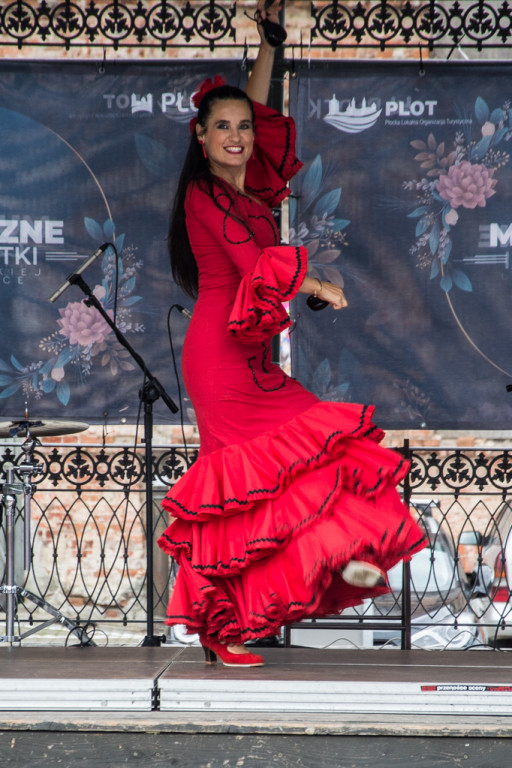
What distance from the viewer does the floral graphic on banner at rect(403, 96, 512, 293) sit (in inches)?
179

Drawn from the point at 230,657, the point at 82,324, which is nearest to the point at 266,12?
the point at 82,324

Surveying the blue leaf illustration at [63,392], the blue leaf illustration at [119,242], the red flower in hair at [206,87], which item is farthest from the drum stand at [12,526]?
the red flower in hair at [206,87]

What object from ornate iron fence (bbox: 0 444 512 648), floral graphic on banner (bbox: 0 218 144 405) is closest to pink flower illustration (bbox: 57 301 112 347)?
floral graphic on banner (bbox: 0 218 144 405)

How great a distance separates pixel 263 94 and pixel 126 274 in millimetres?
1567

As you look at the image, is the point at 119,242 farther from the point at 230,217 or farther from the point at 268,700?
the point at 268,700

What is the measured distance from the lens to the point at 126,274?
15.3 ft

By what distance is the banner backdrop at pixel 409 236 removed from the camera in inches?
179

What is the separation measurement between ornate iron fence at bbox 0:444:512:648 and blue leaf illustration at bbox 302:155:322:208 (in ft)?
4.38

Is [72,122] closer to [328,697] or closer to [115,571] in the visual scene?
[328,697]

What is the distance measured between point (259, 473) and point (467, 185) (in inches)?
95.3

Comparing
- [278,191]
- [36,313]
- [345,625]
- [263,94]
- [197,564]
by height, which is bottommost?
[345,625]

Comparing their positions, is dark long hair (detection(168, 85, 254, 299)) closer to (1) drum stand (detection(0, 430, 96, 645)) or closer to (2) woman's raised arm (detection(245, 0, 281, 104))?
(2) woman's raised arm (detection(245, 0, 281, 104))

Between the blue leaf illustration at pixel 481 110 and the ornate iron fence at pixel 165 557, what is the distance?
1.66 metres

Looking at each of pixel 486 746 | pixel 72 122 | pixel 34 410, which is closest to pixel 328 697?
pixel 486 746
